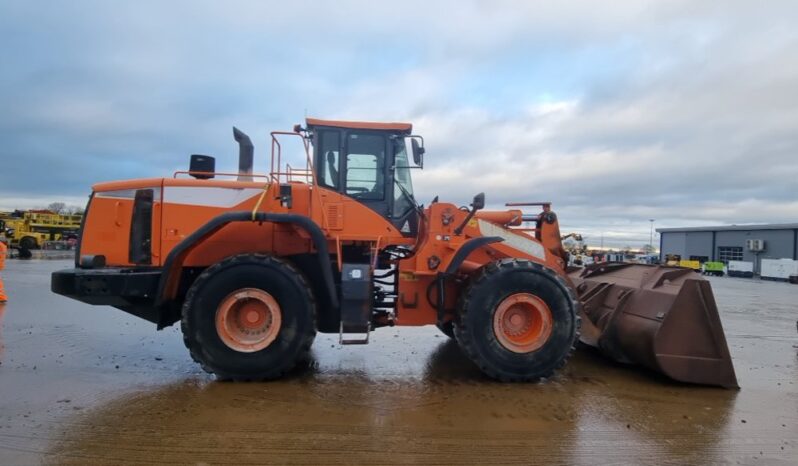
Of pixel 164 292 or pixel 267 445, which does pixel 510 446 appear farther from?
pixel 164 292

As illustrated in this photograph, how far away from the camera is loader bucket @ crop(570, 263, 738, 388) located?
5.40 m

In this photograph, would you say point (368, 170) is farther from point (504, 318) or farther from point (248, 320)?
point (504, 318)

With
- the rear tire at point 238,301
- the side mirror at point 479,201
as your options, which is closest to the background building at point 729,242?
the side mirror at point 479,201

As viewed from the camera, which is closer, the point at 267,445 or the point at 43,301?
the point at 267,445

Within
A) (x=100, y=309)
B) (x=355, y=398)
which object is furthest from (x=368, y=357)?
(x=100, y=309)

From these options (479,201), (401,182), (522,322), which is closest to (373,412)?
(522,322)

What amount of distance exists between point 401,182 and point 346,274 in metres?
1.36

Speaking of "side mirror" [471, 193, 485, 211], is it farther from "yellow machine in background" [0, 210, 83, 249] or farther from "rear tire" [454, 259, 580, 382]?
"yellow machine in background" [0, 210, 83, 249]

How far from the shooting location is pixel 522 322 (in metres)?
5.68

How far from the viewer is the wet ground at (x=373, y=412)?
371 cm

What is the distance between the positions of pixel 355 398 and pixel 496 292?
72.2 inches

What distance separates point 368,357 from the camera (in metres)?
6.51

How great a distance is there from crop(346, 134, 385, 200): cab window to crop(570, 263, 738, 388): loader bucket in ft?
10.1

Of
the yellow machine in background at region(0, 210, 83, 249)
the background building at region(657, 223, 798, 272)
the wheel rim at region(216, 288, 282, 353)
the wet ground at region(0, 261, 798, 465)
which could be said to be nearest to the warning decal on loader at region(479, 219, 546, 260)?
the wet ground at region(0, 261, 798, 465)
